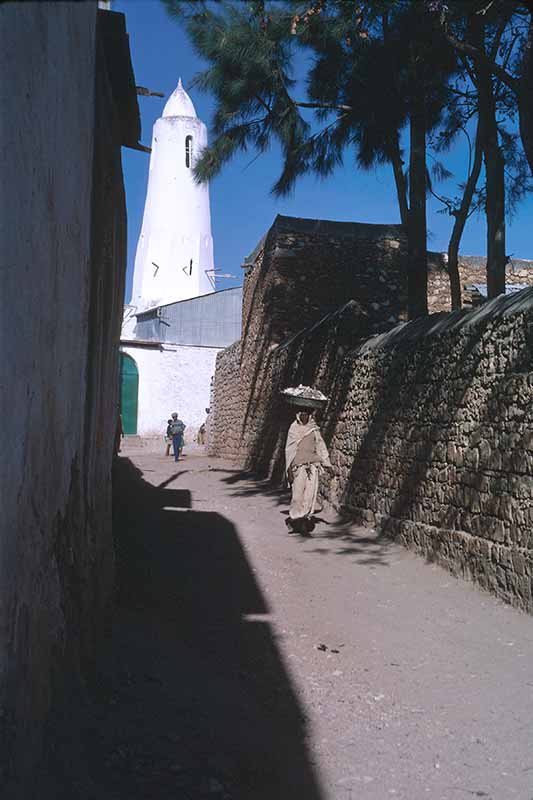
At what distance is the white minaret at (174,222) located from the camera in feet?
97.6

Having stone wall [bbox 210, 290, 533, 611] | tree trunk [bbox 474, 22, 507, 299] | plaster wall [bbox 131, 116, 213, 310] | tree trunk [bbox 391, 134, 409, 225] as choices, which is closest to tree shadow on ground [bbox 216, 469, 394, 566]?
stone wall [bbox 210, 290, 533, 611]

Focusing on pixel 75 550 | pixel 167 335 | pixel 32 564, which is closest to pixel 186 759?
pixel 75 550

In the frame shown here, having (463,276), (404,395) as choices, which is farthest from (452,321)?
(463,276)

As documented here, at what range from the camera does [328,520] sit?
899 cm

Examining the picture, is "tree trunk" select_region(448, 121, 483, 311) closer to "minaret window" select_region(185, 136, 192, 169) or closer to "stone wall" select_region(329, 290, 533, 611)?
"stone wall" select_region(329, 290, 533, 611)

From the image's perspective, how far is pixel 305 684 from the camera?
3879 mm

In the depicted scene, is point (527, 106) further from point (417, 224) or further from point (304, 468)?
point (304, 468)

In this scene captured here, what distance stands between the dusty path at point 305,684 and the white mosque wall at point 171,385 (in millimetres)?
18522

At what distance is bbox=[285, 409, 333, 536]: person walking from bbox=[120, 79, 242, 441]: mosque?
1357 centimetres

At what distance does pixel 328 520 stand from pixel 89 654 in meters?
6.13

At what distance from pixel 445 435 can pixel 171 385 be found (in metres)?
20.0

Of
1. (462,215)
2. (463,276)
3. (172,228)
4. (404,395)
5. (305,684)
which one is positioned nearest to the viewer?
(305,684)

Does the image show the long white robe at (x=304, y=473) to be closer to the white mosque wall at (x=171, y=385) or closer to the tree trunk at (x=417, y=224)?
the tree trunk at (x=417, y=224)

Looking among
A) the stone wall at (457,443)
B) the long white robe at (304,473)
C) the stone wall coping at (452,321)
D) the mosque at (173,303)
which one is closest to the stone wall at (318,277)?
the stone wall coping at (452,321)
